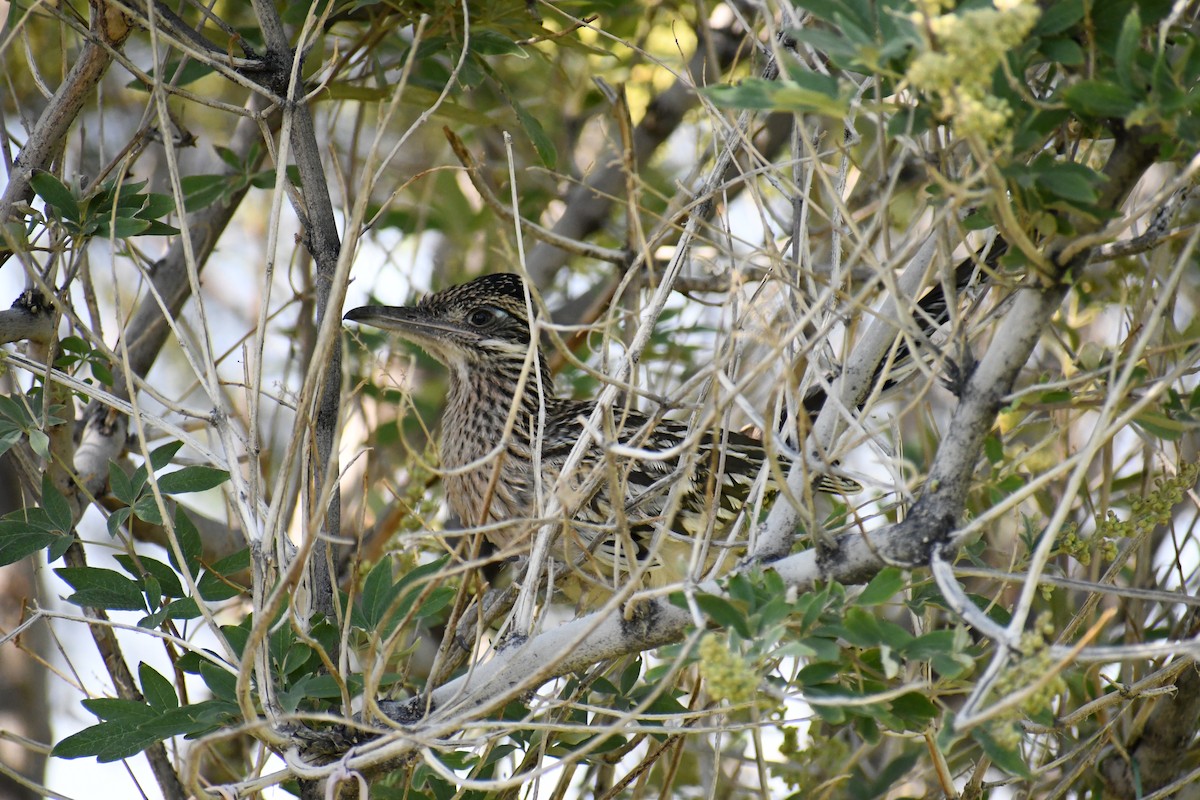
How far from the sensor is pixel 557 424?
354cm

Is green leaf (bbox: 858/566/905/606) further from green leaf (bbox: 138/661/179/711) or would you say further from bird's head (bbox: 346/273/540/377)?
bird's head (bbox: 346/273/540/377)

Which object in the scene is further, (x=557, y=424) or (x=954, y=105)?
(x=557, y=424)

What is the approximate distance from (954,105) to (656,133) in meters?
3.07

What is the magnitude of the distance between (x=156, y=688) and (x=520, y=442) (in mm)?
1663

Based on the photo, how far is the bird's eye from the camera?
4.00 m

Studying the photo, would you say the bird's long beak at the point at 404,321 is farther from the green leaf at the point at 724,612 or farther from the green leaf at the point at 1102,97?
the green leaf at the point at 1102,97

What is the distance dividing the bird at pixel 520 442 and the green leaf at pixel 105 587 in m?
0.74

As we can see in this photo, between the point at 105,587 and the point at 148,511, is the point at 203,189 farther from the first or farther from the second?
the point at 105,587

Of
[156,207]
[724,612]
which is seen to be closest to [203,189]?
[156,207]

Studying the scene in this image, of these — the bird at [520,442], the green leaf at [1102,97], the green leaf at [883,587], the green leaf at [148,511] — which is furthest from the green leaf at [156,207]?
the green leaf at [1102,97]

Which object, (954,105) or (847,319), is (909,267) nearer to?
(847,319)

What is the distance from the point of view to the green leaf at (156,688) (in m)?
2.14

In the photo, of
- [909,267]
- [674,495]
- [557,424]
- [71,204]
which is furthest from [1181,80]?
[557,424]

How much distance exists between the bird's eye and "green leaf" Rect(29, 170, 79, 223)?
180cm
